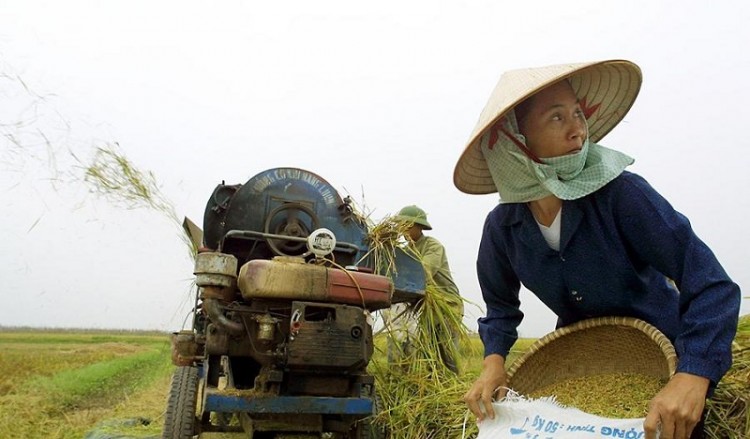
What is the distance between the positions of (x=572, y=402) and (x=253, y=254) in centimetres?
228

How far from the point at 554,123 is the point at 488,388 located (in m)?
0.85

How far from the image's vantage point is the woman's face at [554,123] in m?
1.79

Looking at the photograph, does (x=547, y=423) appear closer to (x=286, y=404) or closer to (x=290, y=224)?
(x=286, y=404)

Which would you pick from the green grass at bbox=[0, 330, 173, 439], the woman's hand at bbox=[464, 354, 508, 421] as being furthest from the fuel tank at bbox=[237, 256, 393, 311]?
the green grass at bbox=[0, 330, 173, 439]

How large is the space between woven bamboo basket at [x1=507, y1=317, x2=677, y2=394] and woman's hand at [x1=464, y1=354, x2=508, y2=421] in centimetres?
5

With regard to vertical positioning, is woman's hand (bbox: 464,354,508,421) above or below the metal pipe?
below

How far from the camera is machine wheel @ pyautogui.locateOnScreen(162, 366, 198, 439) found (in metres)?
3.29

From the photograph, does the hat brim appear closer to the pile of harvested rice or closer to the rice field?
the rice field

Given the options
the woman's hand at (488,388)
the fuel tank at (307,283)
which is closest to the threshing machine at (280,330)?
the fuel tank at (307,283)

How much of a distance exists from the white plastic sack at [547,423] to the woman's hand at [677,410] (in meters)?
0.05

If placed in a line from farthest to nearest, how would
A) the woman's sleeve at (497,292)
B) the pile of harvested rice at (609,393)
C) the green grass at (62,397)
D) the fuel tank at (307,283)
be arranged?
the green grass at (62,397)
the fuel tank at (307,283)
the woman's sleeve at (497,292)
the pile of harvested rice at (609,393)

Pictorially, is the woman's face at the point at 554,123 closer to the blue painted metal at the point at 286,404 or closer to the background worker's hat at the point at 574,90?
the background worker's hat at the point at 574,90

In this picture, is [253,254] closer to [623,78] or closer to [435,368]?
[435,368]

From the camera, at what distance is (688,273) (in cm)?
142
